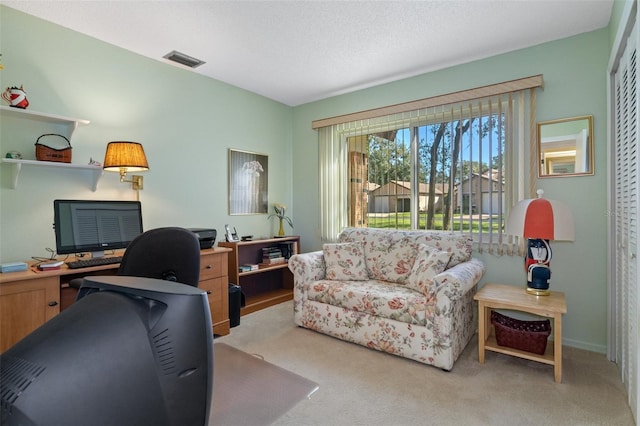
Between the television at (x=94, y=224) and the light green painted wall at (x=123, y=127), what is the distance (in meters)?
0.29

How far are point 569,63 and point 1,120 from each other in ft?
14.2

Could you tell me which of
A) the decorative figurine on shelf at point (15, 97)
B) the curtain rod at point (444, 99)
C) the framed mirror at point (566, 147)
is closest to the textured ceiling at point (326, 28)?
the curtain rod at point (444, 99)

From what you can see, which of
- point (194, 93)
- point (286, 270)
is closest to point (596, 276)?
point (286, 270)

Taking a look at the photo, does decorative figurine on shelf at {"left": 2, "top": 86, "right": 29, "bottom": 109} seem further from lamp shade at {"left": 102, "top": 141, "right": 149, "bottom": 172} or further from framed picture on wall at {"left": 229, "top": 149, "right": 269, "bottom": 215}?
framed picture on wall at {"left": 229, "top": 149, "right": 269, "bottom": 215}

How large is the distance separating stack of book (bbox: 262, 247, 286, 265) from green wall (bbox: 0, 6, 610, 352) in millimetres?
533

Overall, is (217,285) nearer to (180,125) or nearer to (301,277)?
(301,277)

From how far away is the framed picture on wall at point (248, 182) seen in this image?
12.4 ft

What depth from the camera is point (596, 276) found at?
8.48 feet

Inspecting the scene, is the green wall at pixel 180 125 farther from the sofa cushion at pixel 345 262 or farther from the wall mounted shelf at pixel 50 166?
the sofa cushion at pixel 345 262

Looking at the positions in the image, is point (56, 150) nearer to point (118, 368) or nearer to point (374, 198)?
point (118, 368)

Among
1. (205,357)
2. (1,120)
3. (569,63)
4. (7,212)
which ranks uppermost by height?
(569,63)

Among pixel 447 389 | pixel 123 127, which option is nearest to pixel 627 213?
pixel 447 389

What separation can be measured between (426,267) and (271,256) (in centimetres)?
Result: 192

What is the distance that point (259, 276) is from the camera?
13.3ft
